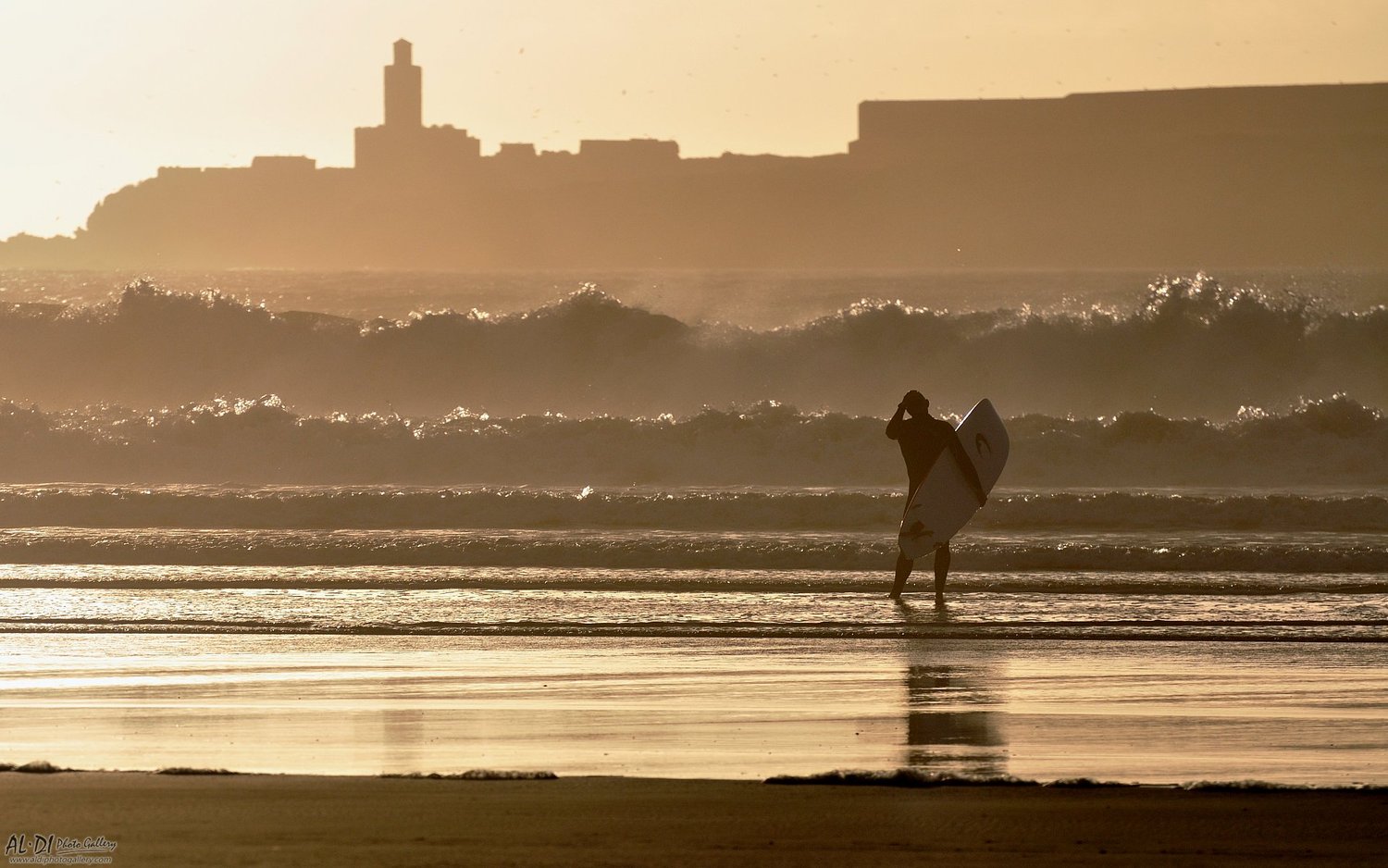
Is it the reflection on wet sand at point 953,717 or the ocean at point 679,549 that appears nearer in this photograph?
the reflection on wet sand at point 953,717

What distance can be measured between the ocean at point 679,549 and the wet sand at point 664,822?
410mm

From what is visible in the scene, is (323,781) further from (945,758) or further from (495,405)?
(495,405)

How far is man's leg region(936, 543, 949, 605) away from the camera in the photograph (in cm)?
1138

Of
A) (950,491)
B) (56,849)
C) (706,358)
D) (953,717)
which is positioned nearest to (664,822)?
(56,849)

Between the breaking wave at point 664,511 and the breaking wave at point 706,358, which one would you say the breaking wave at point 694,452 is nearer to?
the breaking wave at point 664,511

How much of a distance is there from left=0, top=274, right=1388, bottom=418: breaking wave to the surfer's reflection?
23.6 m

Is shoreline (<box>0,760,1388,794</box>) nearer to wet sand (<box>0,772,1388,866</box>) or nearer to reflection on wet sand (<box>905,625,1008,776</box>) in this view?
wet sand (<box>0,772,1388,866</box>)

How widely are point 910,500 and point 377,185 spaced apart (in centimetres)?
10700

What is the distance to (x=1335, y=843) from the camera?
187 inches

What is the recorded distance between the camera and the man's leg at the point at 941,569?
37.3ft

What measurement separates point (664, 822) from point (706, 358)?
28.9m

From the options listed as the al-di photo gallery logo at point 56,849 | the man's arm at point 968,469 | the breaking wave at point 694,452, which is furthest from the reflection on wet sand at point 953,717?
the breaking wave at point 694,452

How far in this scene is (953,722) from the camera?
22.2 ft

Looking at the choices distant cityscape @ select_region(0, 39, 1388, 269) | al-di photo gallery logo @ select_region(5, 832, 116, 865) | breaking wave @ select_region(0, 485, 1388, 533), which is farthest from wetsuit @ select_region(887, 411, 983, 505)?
distant cityscape @ select_region(0, 39, 1388, 269)
